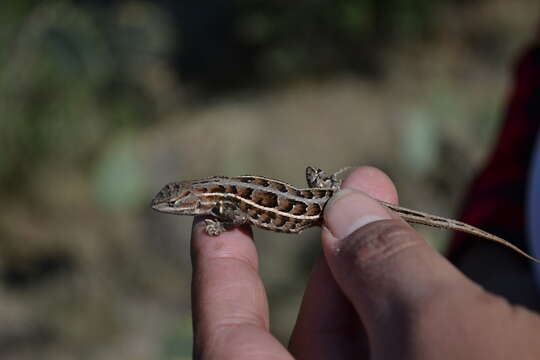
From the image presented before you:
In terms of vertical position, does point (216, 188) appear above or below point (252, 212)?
above

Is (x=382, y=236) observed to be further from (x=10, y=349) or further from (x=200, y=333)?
(x=10, y=349)

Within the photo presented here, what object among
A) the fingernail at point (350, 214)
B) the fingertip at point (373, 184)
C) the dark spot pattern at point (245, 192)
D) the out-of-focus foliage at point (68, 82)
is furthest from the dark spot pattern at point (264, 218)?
the out-of-focus foliage at point (68, 82)

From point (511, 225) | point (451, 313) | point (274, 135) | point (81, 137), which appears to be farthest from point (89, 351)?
point (451, 313)

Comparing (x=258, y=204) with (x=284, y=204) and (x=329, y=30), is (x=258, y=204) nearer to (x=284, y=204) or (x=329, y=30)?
(x=284, y=204)

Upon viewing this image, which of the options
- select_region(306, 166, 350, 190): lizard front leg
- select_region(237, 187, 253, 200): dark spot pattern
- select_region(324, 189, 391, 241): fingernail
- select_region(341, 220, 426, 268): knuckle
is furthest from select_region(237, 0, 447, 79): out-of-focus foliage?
select_region(341, 220, 426, 268): knuckle

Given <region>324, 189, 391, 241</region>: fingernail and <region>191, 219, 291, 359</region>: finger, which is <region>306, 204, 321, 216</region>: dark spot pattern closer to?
<region>191, 219, 291, 359</region>: finger

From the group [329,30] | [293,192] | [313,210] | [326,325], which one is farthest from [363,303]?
[329,30]

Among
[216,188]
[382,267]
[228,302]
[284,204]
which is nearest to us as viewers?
[382,267]
